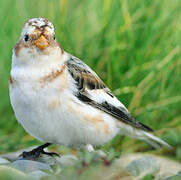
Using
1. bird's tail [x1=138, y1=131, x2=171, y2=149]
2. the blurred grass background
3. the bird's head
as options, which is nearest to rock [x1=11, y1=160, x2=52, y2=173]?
the bird's head

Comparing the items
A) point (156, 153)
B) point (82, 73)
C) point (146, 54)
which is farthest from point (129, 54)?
point (82, 73)

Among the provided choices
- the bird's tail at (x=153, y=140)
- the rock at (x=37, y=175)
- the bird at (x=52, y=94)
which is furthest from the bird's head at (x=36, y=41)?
the bird's tail at (x=153, y=140)

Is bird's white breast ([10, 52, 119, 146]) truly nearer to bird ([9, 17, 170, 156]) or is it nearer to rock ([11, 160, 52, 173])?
bird ([9, 17, 170, 156])

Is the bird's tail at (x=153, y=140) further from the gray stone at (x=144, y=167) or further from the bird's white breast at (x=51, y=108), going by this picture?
the bird's white breast at (x=51, y=108)

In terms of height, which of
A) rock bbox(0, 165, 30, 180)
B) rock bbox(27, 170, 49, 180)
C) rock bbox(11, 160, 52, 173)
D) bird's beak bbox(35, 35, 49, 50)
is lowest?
rock bbox(11, 160, 52, 173)

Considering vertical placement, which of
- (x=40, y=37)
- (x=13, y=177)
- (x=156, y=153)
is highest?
(x=40, y=37)

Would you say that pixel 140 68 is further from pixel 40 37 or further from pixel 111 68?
pixel 40 37

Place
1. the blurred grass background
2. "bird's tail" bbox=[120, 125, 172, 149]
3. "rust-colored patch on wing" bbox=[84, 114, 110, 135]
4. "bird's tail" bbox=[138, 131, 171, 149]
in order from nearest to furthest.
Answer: "rust-colored patch on wing" bbox=[84, 114, 110, 135] < "bird's tail" bbox=[120, 125, 172, 149] < "bird's tail" bbox=[138, 131, 171, 149] < the blurred grass background
